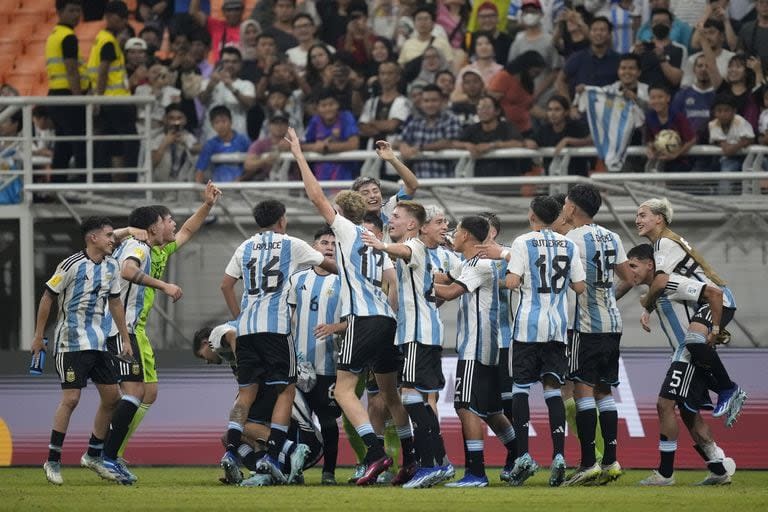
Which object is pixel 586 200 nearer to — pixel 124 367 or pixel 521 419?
pixel 521 419

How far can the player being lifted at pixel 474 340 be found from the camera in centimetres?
1230

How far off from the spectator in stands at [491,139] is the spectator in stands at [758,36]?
9.55 ft

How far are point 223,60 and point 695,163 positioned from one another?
6.38 metres

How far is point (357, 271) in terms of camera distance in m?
12.5

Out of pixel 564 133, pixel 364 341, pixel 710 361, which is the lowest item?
pixel 710 361

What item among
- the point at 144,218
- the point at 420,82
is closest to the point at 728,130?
the point at 420,82

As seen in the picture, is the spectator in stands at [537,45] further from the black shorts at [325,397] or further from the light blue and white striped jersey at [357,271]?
the light blue and white striped jersey at [357,271]

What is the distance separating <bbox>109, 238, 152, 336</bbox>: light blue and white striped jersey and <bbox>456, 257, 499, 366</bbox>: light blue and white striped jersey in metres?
2.87

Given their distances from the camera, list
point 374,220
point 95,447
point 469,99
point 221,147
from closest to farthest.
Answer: point 95,447 → point 374,220 → point 469,99 → point 221,147

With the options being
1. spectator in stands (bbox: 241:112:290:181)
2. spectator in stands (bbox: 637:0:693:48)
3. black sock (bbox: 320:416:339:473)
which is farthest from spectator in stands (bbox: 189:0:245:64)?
black sock (bbox: 320:416:339:473)

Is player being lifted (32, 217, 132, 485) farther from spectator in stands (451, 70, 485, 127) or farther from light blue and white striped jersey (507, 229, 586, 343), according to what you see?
spectator in stands (451, 70, 485, 127)

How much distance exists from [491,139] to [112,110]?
15.9 ft

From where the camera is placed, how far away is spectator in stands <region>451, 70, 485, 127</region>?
18.5 metres

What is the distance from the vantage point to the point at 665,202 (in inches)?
508
